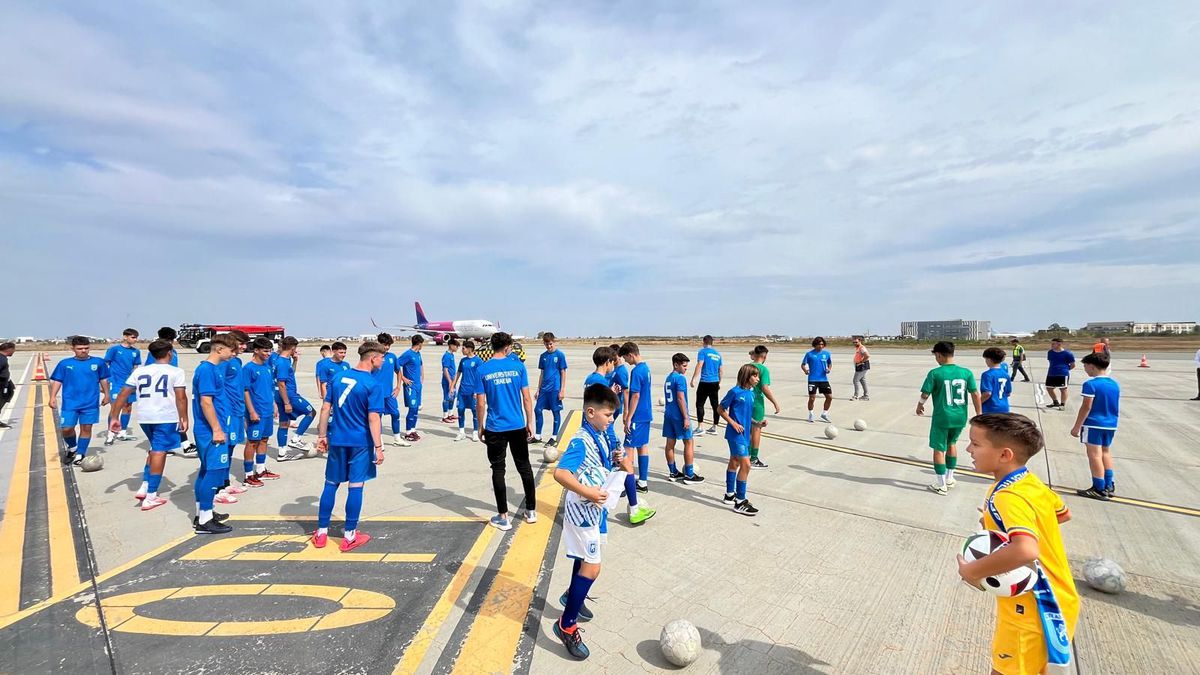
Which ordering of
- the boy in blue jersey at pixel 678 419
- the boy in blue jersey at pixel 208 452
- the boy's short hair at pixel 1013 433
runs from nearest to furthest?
the boy's short hair at pixel 1013 433, the boy in blue jersey at pixel 208 452, the boy in blue jersey at pixel 678 419

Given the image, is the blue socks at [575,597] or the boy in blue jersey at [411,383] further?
the boy in blue jersey at [411,383]

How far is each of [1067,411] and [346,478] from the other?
51.1 ft

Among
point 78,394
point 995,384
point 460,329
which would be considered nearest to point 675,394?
point 995,384

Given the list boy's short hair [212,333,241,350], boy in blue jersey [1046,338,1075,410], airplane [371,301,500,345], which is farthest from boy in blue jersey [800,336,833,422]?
airplane [371,301,500,345]

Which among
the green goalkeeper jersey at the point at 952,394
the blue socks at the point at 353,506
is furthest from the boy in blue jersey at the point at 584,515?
the green goalkeeper jersey at the point at 952,394

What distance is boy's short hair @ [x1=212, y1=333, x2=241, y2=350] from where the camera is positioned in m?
5.21

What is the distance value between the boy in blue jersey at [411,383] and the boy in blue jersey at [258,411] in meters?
2.45

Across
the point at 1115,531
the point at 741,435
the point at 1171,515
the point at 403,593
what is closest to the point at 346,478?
the point at 403,593

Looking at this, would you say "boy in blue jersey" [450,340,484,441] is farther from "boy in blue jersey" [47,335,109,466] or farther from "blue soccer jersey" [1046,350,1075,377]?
"blue soccer jersey" [1046,350,1075,377]

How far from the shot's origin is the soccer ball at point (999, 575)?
194cm

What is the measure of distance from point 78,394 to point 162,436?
11.5 ft

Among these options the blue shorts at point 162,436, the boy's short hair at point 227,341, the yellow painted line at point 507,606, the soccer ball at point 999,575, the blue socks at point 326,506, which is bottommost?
the yellow painted line at point 507,606

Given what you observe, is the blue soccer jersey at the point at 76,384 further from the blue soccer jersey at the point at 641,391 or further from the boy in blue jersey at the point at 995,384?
the boy in blue jersey at the point at 995,384

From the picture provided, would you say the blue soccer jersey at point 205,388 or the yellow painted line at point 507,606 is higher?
the blue soccer jersey at point 205,388
